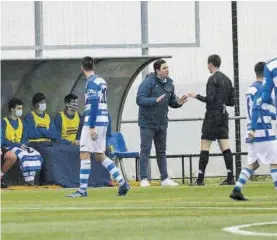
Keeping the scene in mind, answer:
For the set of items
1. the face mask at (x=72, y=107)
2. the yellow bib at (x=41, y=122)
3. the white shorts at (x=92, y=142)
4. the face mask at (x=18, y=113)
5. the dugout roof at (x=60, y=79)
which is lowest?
the white shorts at (x=92, y=142)

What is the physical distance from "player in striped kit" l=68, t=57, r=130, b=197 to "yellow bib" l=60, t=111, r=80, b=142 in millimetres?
4384

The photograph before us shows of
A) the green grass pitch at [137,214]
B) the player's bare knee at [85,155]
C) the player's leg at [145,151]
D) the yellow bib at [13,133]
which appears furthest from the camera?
the yellow bib at [13,133]

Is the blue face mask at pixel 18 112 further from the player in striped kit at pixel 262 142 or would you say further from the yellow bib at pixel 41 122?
the player in striped kit at pixel 262 142

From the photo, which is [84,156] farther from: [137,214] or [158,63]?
[137,214]

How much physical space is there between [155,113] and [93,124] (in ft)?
12.9

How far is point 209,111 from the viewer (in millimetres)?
20281

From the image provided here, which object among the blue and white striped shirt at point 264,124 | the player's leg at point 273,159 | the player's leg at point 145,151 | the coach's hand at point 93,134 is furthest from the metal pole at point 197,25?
the player's leg at point 273,159

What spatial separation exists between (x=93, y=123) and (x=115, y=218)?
493 centimetres

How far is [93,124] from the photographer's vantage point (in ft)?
54.4

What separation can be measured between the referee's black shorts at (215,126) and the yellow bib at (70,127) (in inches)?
94.6

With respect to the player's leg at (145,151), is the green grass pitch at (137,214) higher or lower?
lower

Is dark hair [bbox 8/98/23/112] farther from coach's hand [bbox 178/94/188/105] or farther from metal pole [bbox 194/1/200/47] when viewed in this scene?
metal pole [bbox 194/1/200/47]

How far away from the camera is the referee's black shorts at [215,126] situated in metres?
20.1

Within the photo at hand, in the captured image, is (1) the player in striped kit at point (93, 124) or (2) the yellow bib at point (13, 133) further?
(2) the yellow bib at point (13, 133)
